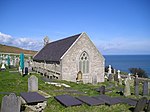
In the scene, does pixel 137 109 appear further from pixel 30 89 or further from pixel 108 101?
pixel 30 89

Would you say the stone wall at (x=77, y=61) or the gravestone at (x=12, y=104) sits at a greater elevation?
the stone wall at (x=77, y=61)

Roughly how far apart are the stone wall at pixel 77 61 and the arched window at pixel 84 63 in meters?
0.44

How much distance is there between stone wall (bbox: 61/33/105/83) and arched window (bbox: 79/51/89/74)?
0.44 metres

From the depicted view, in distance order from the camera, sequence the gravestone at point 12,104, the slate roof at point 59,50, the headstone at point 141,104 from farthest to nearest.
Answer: the slate roof at point 59,50, the headstone at point 141,104, the gravestone at point 12,104

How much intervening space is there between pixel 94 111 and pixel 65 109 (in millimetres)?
1703

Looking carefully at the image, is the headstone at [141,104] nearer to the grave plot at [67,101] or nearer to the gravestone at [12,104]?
the grave plot at [67,101]

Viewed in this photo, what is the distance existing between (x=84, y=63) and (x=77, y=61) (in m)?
1.18

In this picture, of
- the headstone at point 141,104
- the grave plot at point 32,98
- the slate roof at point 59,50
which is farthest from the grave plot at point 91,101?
the slate roof at point 59,50

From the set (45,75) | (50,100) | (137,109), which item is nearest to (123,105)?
(137,109)

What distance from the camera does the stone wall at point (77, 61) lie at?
24.9m

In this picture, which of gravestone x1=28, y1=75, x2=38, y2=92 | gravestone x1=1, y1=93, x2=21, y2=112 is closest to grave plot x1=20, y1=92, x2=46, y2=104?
gravestone x1=1, y1=93, x2=21, y2=112

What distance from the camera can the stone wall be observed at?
24.9m

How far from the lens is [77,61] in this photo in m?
25.6

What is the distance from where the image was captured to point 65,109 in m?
11.1
